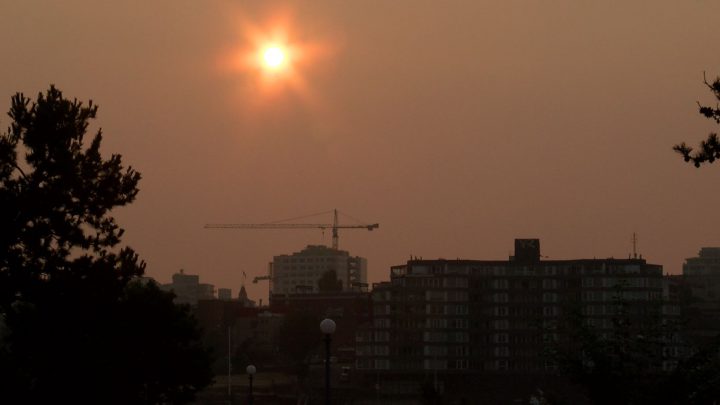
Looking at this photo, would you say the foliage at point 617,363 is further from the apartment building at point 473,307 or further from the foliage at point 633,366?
the apartment building at point 473,307

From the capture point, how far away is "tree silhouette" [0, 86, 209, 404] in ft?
191

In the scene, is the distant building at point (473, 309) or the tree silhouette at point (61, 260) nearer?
the tree silhouette at point (61, 260)

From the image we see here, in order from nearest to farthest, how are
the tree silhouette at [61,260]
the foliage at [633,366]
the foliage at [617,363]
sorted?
the foliage at [633,366]
the foliage at [617,363]
the tree silhouette at [61,260]

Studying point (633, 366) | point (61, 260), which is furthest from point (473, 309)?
point (633, 366)

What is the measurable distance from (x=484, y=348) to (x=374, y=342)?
1361cm

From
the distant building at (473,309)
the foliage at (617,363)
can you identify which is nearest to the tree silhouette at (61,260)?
the foliage at (617,363)

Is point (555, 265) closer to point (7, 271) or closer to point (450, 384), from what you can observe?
point (450, 384)

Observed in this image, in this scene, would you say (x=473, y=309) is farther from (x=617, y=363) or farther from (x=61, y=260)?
(x=617, y=363)

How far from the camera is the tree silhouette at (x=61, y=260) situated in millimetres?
58156

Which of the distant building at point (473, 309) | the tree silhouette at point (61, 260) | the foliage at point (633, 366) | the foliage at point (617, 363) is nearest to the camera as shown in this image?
the foliage at point (633, 366)

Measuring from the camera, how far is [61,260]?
197ft

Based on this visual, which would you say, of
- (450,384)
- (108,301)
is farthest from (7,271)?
(450,384)

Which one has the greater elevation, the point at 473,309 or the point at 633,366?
the point at 473,309

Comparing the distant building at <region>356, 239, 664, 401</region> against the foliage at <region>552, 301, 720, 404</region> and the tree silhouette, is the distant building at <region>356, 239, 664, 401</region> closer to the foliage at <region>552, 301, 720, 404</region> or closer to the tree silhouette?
the tree silhouette
